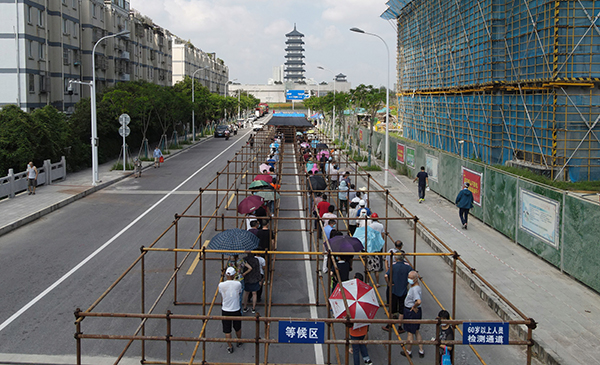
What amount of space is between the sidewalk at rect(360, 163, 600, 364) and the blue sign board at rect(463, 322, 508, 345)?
2.75 metres

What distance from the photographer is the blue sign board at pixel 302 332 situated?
661 centimetres

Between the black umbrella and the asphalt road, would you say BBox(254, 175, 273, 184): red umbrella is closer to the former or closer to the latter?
the black umbrella

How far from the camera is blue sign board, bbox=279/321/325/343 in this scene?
6605mm

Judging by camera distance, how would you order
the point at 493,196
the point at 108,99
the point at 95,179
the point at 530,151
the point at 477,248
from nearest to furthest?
the point at 477,248
the point at 493,196
the point at 530,151
the point at 95,179
the point at 108,99

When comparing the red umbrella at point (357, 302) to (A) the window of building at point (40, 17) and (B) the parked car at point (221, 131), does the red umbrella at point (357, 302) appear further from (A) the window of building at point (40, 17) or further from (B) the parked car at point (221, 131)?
(B) the parked car at point (221, 131)

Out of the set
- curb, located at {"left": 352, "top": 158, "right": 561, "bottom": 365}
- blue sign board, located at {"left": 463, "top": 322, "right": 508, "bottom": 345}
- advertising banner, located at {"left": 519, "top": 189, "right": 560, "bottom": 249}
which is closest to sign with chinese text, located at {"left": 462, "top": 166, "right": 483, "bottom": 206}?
advertising banner, located at {"left": 519, "top": 189, "right": 560, "bottom": 249}

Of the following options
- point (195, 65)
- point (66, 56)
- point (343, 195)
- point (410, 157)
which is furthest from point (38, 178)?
point (195, 65)

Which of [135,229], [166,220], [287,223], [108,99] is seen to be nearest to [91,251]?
[135,229]

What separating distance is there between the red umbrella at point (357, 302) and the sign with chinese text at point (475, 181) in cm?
1163

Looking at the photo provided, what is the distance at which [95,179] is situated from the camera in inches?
1063

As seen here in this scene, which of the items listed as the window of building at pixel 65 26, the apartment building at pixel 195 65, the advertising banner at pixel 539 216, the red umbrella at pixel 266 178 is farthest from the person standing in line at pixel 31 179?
the apartment building at pixel 195 65

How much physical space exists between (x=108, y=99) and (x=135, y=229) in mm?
22480

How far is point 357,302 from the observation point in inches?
329

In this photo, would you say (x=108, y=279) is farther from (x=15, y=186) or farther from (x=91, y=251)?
(x=15, y=186)
